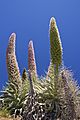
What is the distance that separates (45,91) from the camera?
13.4 metres

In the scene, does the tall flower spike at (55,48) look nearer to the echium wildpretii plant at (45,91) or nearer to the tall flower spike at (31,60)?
the echium wildpretii plant at (45,91)

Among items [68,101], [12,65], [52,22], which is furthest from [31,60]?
[68,101]

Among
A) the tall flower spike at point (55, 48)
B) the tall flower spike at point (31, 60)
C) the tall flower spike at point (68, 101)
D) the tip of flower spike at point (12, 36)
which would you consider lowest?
the tall flower spike at point (68, 101)

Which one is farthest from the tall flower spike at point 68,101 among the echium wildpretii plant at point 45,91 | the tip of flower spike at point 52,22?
the tip of flower spike at point 52,22

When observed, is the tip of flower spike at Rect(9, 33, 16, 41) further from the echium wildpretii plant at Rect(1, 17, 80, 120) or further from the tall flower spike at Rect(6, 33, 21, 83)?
the tall flower spike at Rect(6, 33, 21, 83)

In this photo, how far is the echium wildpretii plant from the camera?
11.5 metres

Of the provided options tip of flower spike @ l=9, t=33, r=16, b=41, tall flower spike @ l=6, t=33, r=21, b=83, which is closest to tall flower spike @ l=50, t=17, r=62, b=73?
tall flower spike @ l=6, t=33, r=21, b=83

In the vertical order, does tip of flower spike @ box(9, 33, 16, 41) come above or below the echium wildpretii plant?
above

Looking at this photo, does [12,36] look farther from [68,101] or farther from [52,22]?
[68,101]

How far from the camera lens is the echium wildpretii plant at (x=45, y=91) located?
11.5 metres

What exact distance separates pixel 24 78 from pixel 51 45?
3143mm

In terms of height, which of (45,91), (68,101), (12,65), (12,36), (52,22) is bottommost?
(68,101)

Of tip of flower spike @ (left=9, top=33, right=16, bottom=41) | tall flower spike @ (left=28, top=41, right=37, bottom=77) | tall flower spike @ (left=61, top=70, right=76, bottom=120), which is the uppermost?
tip of flower spike @ (left=9, top=33, right=16, bottom=41)

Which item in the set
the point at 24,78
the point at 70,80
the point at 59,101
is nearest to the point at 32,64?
the point at 24,78
